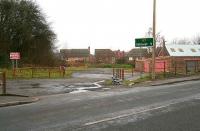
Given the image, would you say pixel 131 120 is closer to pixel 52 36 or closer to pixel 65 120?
pixel 65 120

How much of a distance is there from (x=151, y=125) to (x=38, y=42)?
176ft

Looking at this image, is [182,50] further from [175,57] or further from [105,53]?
[105,53]

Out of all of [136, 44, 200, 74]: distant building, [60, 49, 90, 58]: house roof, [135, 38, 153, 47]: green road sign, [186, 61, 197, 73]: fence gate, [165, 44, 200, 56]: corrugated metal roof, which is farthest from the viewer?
[60, 49, 90, 58]: house roof

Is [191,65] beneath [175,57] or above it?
beneath

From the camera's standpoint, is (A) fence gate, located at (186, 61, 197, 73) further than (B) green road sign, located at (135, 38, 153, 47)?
Yes

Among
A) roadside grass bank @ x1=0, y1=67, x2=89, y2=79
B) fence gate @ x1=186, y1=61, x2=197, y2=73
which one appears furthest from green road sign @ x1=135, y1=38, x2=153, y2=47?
fence gate @ x1=186, y1=61, x2=197, y2=73

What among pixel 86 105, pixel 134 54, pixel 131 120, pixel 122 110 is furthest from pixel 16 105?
pixel 134 54

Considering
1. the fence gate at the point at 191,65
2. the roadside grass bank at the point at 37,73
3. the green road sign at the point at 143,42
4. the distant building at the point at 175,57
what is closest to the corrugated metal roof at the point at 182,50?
the distant building at the point at 175,57

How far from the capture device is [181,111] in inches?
530

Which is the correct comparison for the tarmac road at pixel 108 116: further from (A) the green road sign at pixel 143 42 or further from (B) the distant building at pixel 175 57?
(B) the distant building at pixel 175 57

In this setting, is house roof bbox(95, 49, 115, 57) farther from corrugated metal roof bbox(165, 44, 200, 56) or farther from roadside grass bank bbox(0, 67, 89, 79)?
roadside grass bank bbox(0, 67, 89, 79)

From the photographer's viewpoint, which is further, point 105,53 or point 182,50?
point 105,53

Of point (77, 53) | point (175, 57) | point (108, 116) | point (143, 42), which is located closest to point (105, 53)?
point (77, 53)

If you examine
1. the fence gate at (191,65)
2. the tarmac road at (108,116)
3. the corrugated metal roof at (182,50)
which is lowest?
the tarmac road at (108,116)
